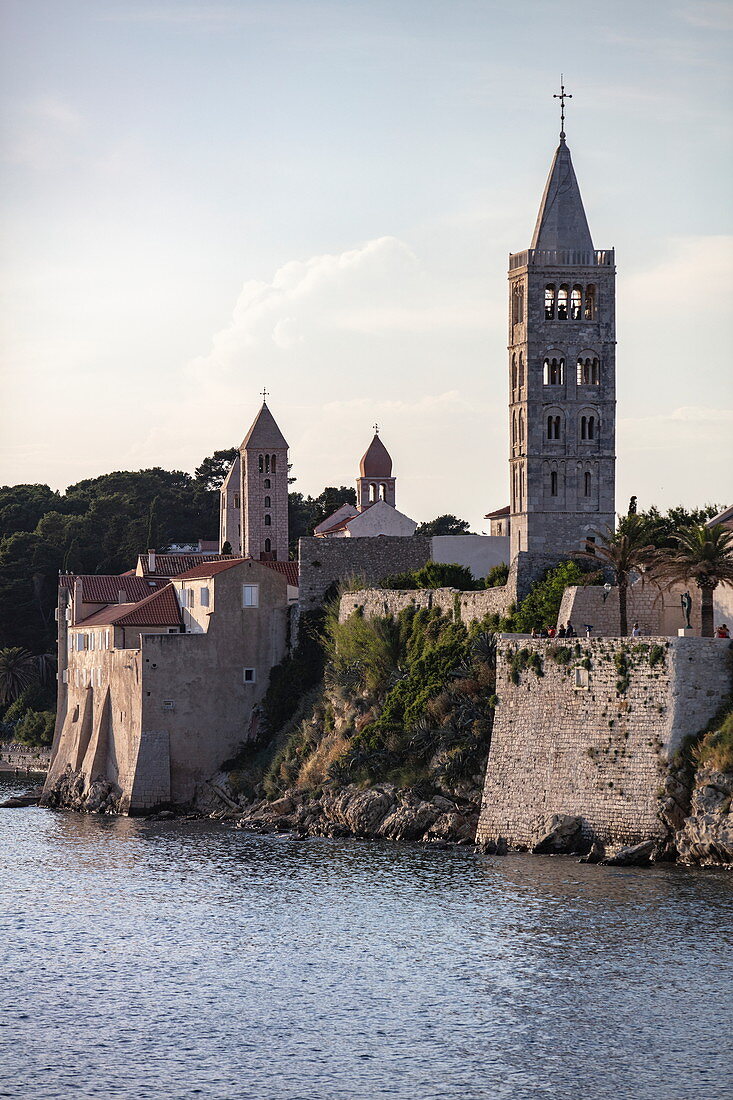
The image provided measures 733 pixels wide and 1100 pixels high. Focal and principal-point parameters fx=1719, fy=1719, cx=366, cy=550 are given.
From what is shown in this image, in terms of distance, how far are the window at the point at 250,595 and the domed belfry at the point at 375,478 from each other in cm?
4031

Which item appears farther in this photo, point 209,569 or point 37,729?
point 37,729

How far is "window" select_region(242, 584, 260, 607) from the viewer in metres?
68.1

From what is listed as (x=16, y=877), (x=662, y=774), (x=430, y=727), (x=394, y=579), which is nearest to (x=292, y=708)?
(x=394, y=579)

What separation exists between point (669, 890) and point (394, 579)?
87.3ft

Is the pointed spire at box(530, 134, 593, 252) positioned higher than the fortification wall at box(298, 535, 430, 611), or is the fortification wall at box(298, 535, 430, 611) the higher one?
the pointed spire at box(530, 134, 593, 252)

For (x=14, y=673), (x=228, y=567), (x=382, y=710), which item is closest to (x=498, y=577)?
(x=382, y=710)

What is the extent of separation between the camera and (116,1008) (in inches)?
1383

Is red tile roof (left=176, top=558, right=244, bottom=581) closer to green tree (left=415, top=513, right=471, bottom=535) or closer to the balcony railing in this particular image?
the balcony railing

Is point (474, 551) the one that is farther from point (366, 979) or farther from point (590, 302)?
point (366, 979)

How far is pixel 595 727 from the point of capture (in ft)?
157

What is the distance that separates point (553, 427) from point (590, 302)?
16.6 feet

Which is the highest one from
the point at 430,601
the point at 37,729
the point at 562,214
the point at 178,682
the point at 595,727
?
the point at 562,214

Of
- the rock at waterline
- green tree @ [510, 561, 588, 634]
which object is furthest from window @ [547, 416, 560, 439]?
the rock at waterline

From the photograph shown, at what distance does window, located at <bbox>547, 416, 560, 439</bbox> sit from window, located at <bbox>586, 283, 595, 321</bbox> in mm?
4114
